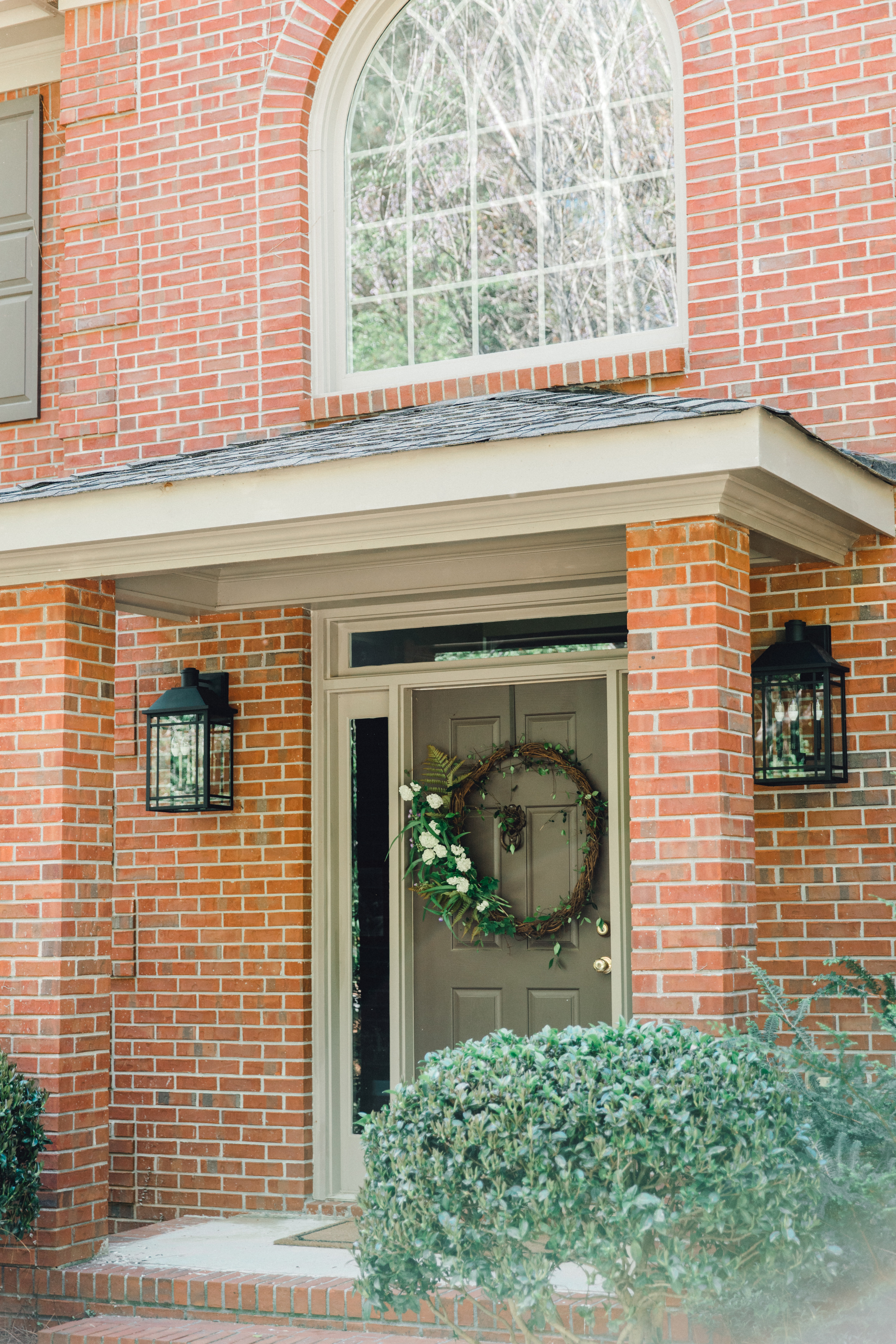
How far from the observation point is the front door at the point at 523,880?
6.38 m

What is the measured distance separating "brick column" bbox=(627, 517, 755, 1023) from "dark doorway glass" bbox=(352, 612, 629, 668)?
131 cm

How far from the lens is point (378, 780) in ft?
22.5

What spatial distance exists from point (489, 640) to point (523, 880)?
1080mm

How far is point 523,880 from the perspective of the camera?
256 inches

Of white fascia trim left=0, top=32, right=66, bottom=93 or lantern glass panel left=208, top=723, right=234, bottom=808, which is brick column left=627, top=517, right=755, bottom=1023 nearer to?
lantern glass panel left=208, top=723, right=234, bottom=808

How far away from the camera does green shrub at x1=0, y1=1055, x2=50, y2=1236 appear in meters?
5.21

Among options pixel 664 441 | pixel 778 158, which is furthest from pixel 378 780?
pixel 778 158

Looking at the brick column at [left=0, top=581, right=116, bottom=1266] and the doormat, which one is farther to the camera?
the doormat

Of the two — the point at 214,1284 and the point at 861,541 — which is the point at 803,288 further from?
the point at 214,1284

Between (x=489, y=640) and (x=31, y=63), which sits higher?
(x=31, y=63)

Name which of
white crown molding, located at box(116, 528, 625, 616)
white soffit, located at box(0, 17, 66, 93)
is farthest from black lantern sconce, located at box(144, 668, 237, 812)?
white soffit, located at box(0, 17, 66, 93)

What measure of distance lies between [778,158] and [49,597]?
346cm

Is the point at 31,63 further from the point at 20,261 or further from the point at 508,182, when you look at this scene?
the point at 508,182

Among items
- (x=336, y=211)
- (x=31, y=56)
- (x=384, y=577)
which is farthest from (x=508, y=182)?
(x=31, y=56)
